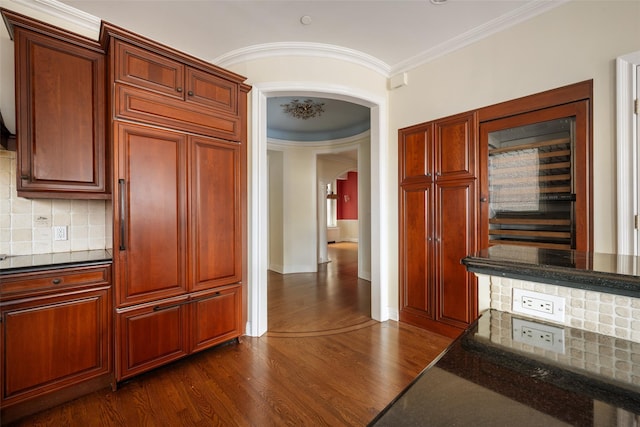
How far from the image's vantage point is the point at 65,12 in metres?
2.23

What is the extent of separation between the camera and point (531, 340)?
80 centimetres

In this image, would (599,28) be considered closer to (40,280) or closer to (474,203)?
(474,203)

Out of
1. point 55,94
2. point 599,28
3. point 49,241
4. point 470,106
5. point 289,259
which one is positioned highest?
point 599,28

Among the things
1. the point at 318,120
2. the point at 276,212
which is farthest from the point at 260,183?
the point at 276,212

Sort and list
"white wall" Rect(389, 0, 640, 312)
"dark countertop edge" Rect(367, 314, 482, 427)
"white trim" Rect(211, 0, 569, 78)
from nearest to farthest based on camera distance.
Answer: "dark countertop edge" Rect(367, 314, 482, 427), "white wall" Rect(389, 0, 640, 312), "white trim" Rect(211, 0, 569, 78)

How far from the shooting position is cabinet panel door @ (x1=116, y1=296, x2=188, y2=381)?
6.50 ft

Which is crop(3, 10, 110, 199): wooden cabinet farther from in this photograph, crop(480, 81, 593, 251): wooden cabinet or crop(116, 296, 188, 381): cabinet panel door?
crop(480, 81, 593, 251): wooden cabinet

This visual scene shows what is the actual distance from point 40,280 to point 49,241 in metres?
0.58

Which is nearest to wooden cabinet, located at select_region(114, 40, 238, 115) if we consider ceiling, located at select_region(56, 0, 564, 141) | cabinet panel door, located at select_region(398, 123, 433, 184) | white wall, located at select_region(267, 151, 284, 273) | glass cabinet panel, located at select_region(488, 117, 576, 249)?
ceiling, located at select_region(56, 0, 564, 141)

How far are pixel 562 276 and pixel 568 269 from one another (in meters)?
0.04

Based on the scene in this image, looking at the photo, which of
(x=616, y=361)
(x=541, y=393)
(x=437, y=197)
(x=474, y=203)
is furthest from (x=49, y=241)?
(x=474, y=203)

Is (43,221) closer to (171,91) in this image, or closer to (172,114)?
(172,114)

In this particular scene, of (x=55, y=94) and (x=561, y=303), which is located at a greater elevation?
(x=55, y=94)

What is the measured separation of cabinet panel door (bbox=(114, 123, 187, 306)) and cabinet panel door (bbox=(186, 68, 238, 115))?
1.24ft
